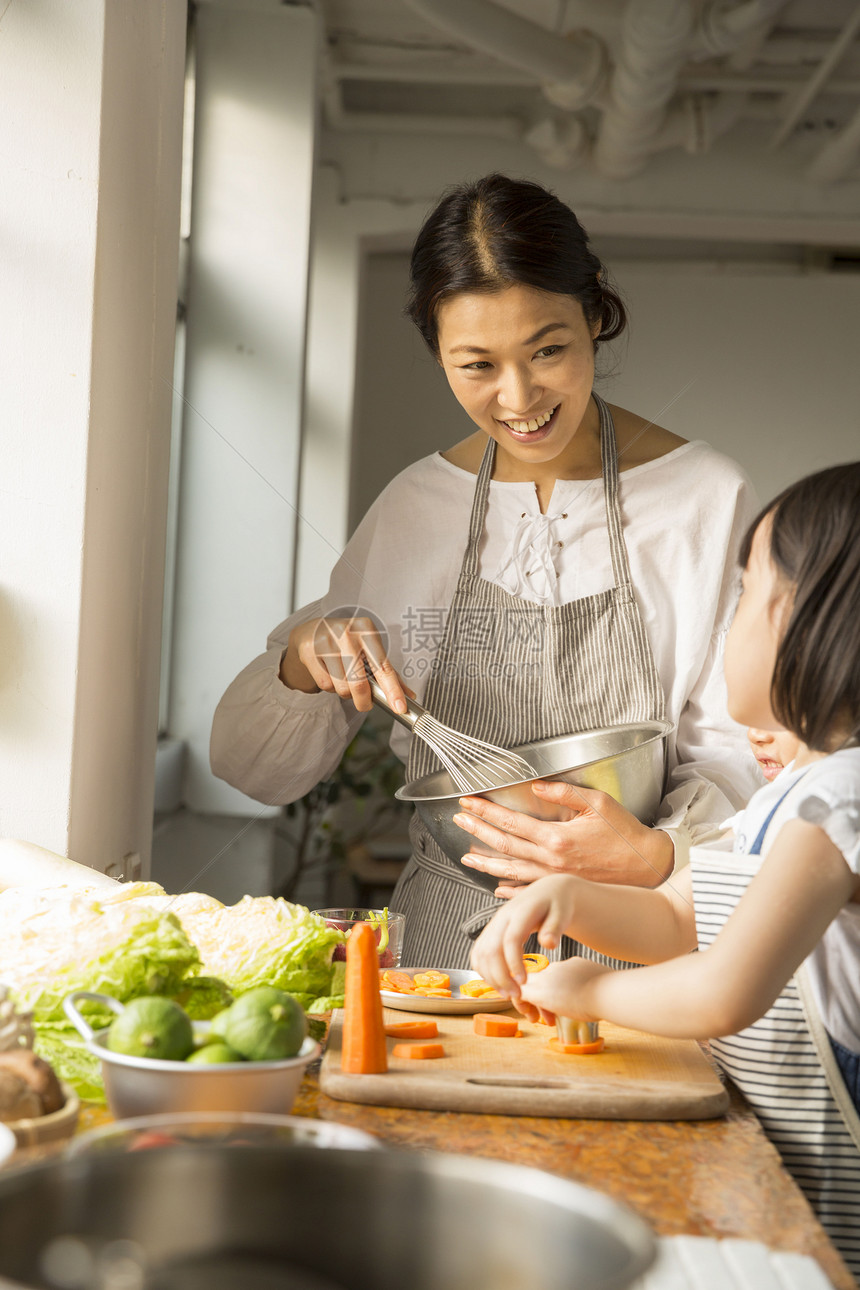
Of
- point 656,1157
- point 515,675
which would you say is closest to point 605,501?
point 515,675

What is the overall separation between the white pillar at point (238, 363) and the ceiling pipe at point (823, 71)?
3.79 ft

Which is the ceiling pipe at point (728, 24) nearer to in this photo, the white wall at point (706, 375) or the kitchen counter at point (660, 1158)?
the white wall at point (706, 375)

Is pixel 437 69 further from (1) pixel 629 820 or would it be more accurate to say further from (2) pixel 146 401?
(1) pixel 629 820

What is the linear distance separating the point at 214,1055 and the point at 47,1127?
0.09 m

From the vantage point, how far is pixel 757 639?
0.82 m

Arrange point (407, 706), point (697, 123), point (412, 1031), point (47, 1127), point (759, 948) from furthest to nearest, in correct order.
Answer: point (697, 123) → point (407, 706) → point (412, 1031) → point (759, 948) → point (47, 1127)

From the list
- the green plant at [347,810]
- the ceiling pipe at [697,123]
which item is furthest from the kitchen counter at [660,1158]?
the ceiling pipe at [697,123]

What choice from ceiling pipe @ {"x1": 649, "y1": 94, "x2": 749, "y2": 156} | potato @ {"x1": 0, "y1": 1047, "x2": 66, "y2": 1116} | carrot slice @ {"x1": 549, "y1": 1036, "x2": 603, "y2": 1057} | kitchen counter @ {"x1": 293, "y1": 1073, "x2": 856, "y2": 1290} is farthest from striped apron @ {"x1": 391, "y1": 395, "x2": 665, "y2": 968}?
ceiling pipe @ {"x1": 649, "y1": 94, "x2": 749, "y2": 156}

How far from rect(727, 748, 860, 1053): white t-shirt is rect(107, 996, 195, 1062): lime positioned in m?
0.38

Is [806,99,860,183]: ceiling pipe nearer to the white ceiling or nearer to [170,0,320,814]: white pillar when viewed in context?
the white ceiling

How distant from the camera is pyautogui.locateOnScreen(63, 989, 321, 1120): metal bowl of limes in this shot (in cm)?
58

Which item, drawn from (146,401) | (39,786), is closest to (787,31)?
(146,401)

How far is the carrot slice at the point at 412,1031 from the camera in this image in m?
0.82

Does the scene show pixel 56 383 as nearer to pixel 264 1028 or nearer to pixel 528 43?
pixel 264 1028
